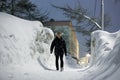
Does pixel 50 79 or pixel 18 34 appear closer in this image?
pixel 50 79

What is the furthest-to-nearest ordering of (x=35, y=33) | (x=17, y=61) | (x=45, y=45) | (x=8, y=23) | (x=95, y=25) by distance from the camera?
(x=95, y=25) → (x=45, y=45) → (x=35, y=33) → (x=8, y=23) → (x=17, y=61)

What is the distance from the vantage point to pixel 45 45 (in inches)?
829

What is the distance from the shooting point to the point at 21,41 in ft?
53.7

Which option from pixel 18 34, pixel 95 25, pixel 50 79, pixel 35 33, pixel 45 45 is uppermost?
pixel 50 79

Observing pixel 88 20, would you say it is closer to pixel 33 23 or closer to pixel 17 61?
pixel 33 23

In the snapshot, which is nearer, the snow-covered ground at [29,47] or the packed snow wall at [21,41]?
the snow-covered ground at [29,47]

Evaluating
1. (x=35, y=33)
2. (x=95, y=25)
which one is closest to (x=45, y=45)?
(x=35, y=33)

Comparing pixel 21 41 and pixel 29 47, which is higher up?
pixel 21 41

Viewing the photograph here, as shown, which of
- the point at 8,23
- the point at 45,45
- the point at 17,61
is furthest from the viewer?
the point at 45,45

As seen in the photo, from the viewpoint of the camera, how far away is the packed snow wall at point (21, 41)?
14002 mm

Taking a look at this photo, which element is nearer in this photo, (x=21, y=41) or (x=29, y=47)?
(x=21, y=41)

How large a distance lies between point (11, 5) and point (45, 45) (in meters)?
13.3

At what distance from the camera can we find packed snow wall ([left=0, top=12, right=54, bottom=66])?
14.0 m

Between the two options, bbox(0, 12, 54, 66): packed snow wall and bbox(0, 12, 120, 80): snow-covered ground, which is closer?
bbox(0, 12, 120, 80): snow-covered ground
